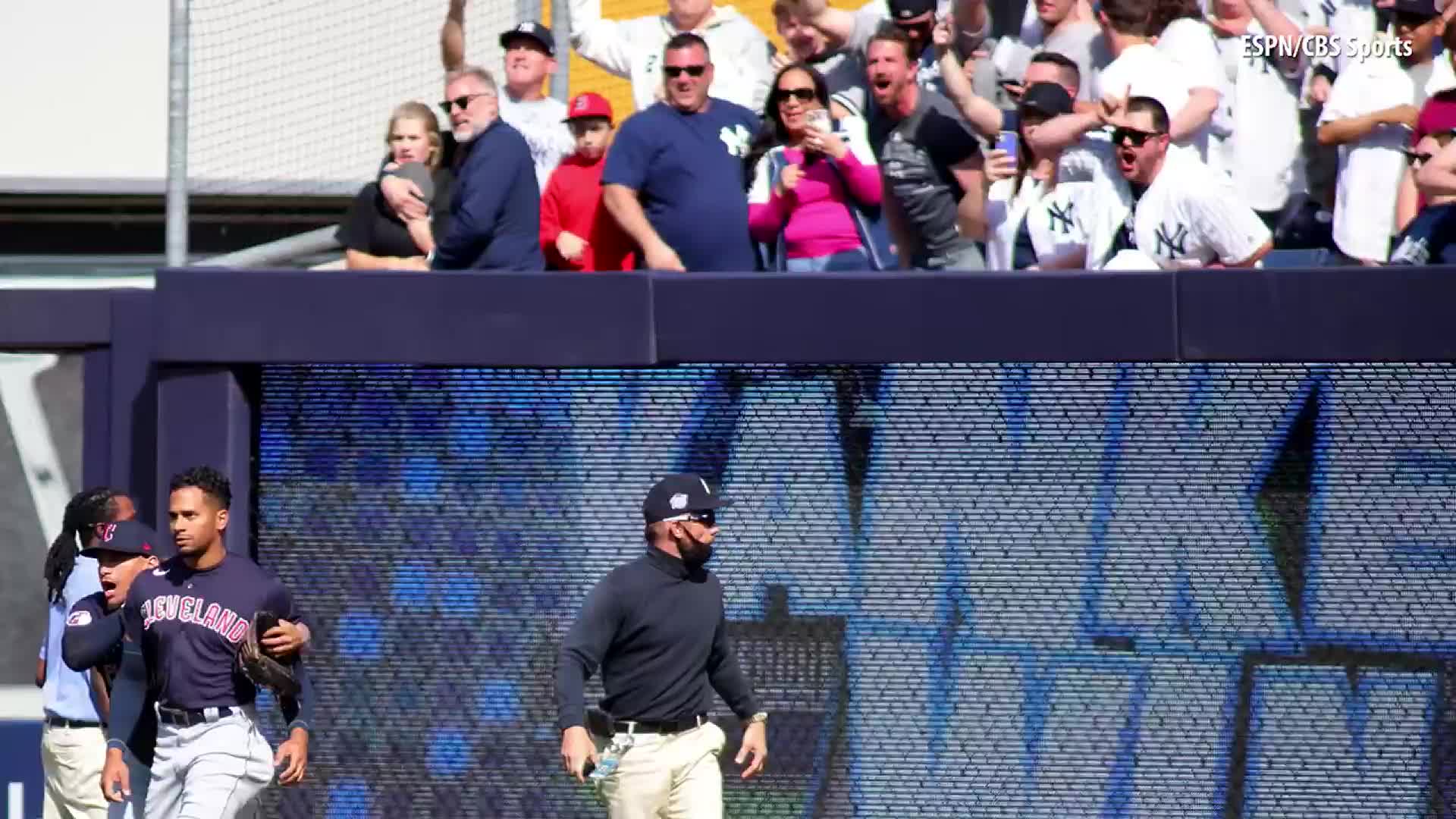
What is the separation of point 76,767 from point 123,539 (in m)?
1.27

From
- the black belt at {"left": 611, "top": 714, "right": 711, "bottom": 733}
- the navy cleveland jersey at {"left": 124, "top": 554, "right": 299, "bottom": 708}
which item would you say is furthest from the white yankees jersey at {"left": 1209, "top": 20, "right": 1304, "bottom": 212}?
the navy cleveland jersey at {"left": 124, "top": 554, "right": 299, "bottom": 708}

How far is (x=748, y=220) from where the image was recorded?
8492 millimetres

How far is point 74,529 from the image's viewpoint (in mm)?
7867

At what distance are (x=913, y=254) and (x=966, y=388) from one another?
91 cm

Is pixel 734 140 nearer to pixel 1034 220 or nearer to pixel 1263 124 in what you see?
pixel 1034 220

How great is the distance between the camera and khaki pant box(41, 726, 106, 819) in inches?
319

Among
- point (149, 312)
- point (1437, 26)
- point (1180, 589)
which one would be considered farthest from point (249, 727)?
point (1437, 26)

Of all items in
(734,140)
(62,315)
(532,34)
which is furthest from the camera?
(532,34)

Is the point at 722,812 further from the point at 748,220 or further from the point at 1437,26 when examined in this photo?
the point at 1437,26

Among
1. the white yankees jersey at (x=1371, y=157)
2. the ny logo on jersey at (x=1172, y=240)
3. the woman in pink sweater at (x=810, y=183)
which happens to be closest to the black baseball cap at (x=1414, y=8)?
the white yankees jersey at (x=1371, y=157)

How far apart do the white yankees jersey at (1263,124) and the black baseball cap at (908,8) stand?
135 cm

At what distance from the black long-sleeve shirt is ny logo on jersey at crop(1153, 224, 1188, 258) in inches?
89.3

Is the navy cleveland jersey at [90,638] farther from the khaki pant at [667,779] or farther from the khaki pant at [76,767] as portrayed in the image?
the khaki pant at [667,779]

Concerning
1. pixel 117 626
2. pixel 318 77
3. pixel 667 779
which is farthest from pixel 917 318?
pixel 318 77
